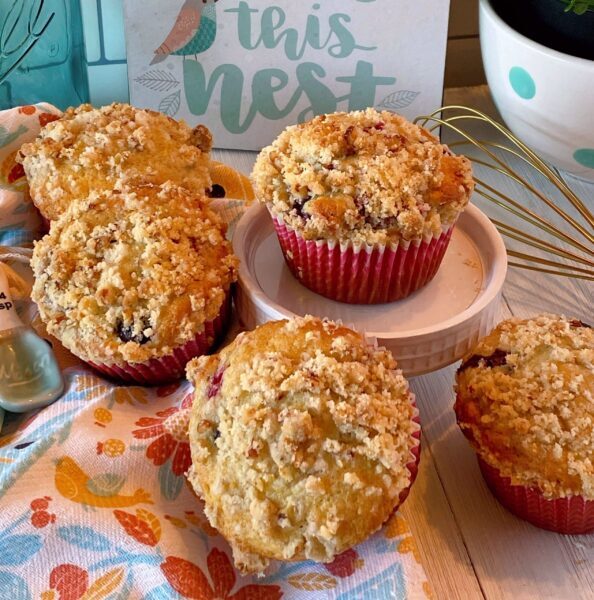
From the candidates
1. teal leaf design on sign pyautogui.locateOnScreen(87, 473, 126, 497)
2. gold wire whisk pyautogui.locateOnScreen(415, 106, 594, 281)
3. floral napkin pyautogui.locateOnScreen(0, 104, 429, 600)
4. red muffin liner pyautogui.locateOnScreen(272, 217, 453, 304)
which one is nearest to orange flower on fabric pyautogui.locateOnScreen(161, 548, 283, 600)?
floral napkin pyautogui.locateOnScreen(0, 104, 429, 600)

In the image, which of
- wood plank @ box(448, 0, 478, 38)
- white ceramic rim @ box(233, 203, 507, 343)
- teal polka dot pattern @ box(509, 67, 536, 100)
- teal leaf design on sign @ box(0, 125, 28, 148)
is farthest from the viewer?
wood plank @ box(448, 0, 478, 38)

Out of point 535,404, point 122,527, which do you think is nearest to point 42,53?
point 122,527

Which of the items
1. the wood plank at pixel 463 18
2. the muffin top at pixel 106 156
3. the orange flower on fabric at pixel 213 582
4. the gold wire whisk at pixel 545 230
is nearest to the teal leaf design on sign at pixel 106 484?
the orange flower on fabric at pixel 213 582

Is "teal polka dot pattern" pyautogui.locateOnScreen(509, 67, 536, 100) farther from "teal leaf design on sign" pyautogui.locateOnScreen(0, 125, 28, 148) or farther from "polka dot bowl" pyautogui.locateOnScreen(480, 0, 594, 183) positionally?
"teal leaf design on sign" pyautogui.locateOnScreen(0, 125, 28, 148)

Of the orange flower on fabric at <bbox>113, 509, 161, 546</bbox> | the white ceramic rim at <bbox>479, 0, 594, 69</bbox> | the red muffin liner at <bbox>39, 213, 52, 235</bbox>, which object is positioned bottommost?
the orange flower on fabric at <bbox>113, 509, 161, 546</bbox>

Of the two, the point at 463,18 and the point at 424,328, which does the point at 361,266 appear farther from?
the point at 463,18

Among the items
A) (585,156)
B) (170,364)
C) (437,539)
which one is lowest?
(437,539)
